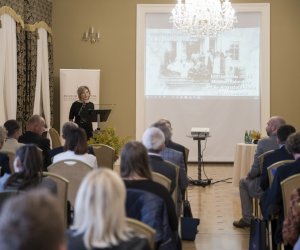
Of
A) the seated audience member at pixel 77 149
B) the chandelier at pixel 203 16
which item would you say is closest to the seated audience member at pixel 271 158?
the seated audience member at pixel 77 149

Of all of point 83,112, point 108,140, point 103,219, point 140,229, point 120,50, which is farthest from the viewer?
point 120,50

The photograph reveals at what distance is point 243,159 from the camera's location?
7730 mm

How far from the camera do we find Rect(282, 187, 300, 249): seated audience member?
280cm

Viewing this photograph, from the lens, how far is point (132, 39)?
10766mm

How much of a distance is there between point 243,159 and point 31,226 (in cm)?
676

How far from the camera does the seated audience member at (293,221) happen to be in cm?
280

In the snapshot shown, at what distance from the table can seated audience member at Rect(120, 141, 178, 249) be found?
4624mm

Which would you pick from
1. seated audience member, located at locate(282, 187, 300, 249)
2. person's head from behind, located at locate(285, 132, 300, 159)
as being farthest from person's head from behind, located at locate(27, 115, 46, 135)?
seated audience member, located at locate(282, 187, 300, 249)

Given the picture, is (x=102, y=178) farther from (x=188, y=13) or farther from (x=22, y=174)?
(x=188, y=13)

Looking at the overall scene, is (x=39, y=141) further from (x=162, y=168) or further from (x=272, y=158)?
(x=272, y=158)

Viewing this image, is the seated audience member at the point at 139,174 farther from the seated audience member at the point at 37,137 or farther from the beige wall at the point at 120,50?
the beige wall at the point at 120,50

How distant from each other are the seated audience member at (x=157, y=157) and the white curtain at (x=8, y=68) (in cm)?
428

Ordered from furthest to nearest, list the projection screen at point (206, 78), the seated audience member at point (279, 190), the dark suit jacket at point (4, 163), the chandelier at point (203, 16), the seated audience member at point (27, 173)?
1. the projection screen at point (206, 78)
2. the chandelier at point (203, 16)
3. the dark suit jacket at point (4, 163)
4. the seated audience member at point (279, 190)
5. the seated audience member at point (27, 173)

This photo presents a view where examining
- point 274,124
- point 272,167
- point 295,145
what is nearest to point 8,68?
point 274,124
